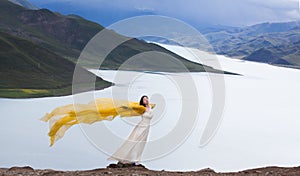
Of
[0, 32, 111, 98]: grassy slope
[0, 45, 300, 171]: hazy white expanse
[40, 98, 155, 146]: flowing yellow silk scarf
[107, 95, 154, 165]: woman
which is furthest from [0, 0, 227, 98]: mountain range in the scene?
[0, 45, 300, 171]: hazy white expanse

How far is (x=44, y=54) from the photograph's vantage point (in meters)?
105

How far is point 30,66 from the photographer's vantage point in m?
92.0

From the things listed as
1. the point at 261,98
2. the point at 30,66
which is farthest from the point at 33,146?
the point at 30,66

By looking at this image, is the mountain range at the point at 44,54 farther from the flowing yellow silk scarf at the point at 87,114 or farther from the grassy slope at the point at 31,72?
the flowing yellow silk scarf at the point at 87,114

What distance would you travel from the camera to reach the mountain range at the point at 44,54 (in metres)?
76.2

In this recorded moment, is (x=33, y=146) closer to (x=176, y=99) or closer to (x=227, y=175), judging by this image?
(x=227, y=175)

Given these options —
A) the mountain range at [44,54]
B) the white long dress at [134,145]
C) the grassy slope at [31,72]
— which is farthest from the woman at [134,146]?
the grassy slope at [31,72]

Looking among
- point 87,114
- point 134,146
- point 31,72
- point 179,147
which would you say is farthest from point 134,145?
point 31,72

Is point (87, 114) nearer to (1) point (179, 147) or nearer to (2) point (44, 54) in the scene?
(1) point (179, 147)

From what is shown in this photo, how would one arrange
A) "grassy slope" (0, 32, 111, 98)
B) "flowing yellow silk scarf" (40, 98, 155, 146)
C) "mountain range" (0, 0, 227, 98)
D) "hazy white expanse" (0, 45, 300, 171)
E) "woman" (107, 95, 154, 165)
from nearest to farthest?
"flowing yellow silk scarf" (40, 98, 155, 146), "woman" (107, 95, 154, 165), "hazy white expanse" (0, 45, 300, 171), "grassy slope" (0, 32, 111, 98), "mountain range" (0, 0, 227, 98)

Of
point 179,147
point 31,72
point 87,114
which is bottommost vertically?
point 87,114

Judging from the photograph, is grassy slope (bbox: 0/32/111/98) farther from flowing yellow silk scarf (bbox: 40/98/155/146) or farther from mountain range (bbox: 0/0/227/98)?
flowing yellow silk scarf (bbox: 40/98/155/146)

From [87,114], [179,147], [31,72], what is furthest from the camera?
[31,72]

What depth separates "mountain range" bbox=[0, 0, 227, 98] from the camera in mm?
76250
